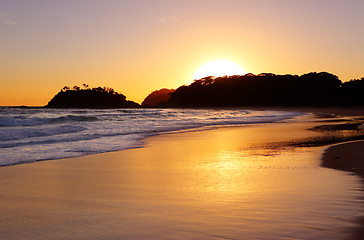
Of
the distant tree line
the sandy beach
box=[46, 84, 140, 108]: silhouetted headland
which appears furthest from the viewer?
box=[46, 84, 140, 108]: silhouetted headland

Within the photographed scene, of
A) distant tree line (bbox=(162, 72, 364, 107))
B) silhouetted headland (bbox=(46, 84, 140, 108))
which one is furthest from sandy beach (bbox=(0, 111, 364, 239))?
silhouetted headland (bbox=(46, 84, 140, 108))

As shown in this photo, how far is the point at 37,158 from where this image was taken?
32.9 ft

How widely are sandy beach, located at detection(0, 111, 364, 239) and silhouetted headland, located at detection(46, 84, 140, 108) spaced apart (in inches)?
6541

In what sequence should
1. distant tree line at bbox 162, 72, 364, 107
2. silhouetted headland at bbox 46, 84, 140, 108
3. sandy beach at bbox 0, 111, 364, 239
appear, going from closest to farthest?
sandy beach at bbox 0, 111, 364, 239, distant tree line at bbox 162, 72, 364, 107, silhouetted headland at bbox 46, 84, 140, 108

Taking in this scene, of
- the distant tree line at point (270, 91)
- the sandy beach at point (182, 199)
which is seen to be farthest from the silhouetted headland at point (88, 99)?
the sandy beach at point (182, 199)

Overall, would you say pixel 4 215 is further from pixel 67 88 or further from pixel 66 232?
pixel 67 88

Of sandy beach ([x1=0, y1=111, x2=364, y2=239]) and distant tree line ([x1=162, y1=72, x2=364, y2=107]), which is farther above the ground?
distant tree line ([x1=162, y1=72, x2=364, y2=107])

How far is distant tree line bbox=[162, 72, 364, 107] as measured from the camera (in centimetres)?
13862

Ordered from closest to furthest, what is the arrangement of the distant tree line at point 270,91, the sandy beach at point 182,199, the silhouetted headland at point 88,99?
A: the sandy beach at point 182,199 < the distant tree line at point 270,91 < the silhouetted headland at point 88,99

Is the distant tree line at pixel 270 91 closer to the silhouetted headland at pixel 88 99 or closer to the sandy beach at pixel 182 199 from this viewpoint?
the silhouetted headland at pixel 88 99

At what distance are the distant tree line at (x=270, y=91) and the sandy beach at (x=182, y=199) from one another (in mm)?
127565

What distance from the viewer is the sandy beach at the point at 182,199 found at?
388 centimetres

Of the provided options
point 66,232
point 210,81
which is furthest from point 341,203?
point 210,81

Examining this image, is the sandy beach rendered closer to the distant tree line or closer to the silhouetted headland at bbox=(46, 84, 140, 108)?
the distant tree line
